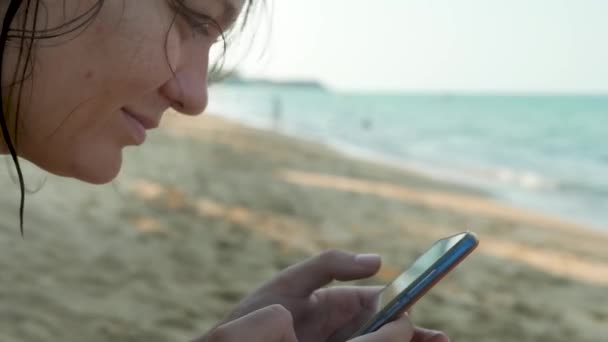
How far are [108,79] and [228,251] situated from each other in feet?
10.2

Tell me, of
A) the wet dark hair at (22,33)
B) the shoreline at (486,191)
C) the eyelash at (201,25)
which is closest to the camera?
the wet dark hair at (22,33)

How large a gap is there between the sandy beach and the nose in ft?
3.01

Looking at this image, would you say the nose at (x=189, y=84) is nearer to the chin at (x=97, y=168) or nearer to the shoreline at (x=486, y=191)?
the chin at (x=97, y=168)

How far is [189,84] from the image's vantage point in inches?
43.0

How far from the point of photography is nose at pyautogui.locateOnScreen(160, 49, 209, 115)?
3.56ft

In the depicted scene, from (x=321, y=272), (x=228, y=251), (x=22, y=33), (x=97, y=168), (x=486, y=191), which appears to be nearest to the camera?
(x=22, y=33)

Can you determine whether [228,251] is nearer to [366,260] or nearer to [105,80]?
[366,260]

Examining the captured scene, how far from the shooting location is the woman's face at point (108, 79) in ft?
3.18

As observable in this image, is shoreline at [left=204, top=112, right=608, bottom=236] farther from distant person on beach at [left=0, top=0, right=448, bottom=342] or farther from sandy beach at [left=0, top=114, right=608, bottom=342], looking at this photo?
distant person on beach at [left=0, top=0, right=448, bottom=342]

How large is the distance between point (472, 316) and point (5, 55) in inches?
119

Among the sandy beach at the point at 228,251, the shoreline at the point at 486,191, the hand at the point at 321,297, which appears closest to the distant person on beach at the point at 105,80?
the hand at the point at 321,297

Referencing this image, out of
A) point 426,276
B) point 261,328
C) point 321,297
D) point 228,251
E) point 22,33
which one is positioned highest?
point 22,33

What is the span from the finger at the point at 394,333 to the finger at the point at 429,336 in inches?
2.2

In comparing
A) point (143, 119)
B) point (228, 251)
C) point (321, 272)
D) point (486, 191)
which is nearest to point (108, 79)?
point (143, 119)
